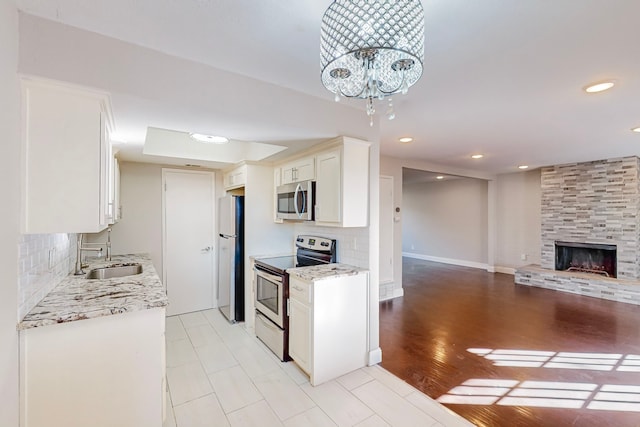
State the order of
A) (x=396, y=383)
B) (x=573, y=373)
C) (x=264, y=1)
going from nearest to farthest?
(x=264, y=1) < (x=396, y=383) < (x=573, y=373)

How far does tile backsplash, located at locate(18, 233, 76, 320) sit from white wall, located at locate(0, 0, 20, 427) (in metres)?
0.11

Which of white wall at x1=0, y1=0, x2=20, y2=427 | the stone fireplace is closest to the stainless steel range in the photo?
white wall at x1=0, y1=0, x2=20, y2=427

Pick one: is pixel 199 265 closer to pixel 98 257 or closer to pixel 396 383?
pixel 98 257

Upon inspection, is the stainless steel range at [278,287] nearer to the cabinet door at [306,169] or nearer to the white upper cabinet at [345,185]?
the white upper cabinet at [345,185]

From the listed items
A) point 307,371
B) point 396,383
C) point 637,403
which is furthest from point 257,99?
point 637,403

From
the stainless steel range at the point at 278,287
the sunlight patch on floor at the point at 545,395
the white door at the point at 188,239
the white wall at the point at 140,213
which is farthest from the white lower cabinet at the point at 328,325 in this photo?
the white wall at the point at 140,213

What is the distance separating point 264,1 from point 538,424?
3083 millimetres

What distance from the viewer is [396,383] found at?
2.42 metres

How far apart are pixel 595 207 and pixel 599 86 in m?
4.48

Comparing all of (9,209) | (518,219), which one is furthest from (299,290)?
(518,219)

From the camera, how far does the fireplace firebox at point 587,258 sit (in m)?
5.26

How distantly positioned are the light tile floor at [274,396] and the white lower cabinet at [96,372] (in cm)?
42

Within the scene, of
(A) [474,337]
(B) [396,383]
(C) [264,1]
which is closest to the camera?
(C) [264,1]

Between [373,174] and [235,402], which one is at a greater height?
[373,174]
